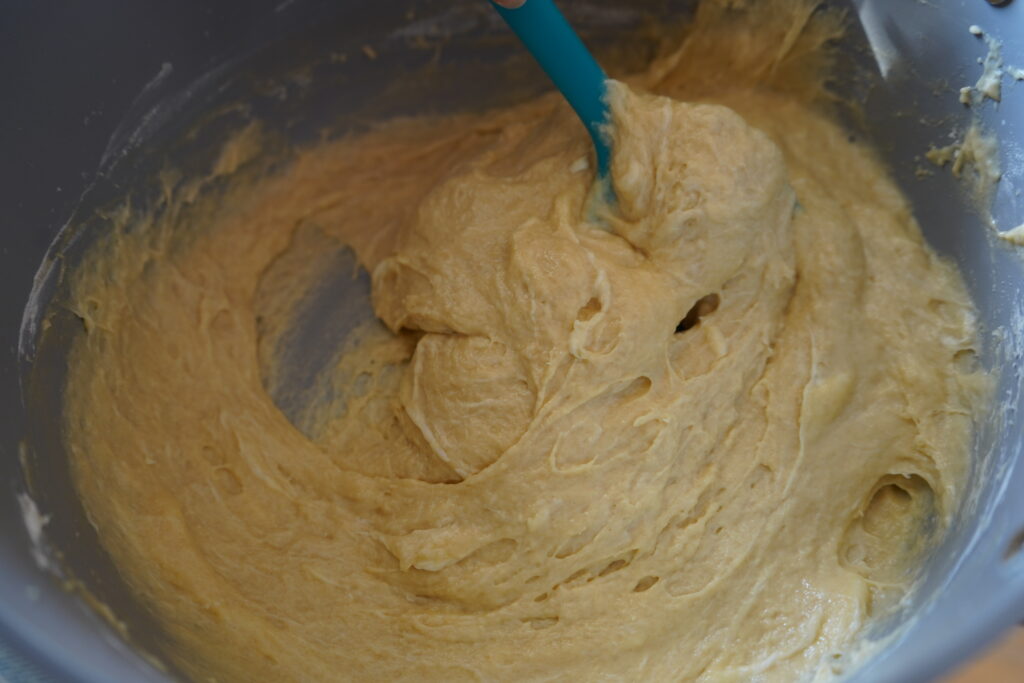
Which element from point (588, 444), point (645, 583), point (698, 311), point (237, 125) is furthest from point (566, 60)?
point (645, 583)

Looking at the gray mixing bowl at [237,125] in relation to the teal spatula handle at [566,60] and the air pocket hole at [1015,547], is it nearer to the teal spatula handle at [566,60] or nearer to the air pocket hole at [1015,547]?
the air pocket hole at [1015,547]

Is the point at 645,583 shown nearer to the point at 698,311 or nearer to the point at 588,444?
the point at 588,444

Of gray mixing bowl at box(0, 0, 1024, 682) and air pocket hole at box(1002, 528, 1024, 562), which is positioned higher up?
gray mixing bowl at box(0, 0, 1024, 682)

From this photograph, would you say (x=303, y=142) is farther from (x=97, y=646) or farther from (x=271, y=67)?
(x=97, y=646)

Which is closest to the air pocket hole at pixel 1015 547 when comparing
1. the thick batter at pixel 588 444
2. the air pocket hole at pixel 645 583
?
the thick batter at pixel 588 444

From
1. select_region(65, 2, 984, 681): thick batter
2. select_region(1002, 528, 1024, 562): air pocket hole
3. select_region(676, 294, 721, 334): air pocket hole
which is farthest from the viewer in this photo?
select_region(676, 294, 721, 334): air pocket hole

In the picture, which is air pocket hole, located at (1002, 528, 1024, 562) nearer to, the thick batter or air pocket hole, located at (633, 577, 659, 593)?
the thick batter

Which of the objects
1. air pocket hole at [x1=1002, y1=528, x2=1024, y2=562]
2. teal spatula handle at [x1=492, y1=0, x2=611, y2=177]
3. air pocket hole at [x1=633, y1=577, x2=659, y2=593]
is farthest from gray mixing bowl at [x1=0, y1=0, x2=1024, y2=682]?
teal spatula handle at [x1=492, y1=0, x2=611, y2=177]
